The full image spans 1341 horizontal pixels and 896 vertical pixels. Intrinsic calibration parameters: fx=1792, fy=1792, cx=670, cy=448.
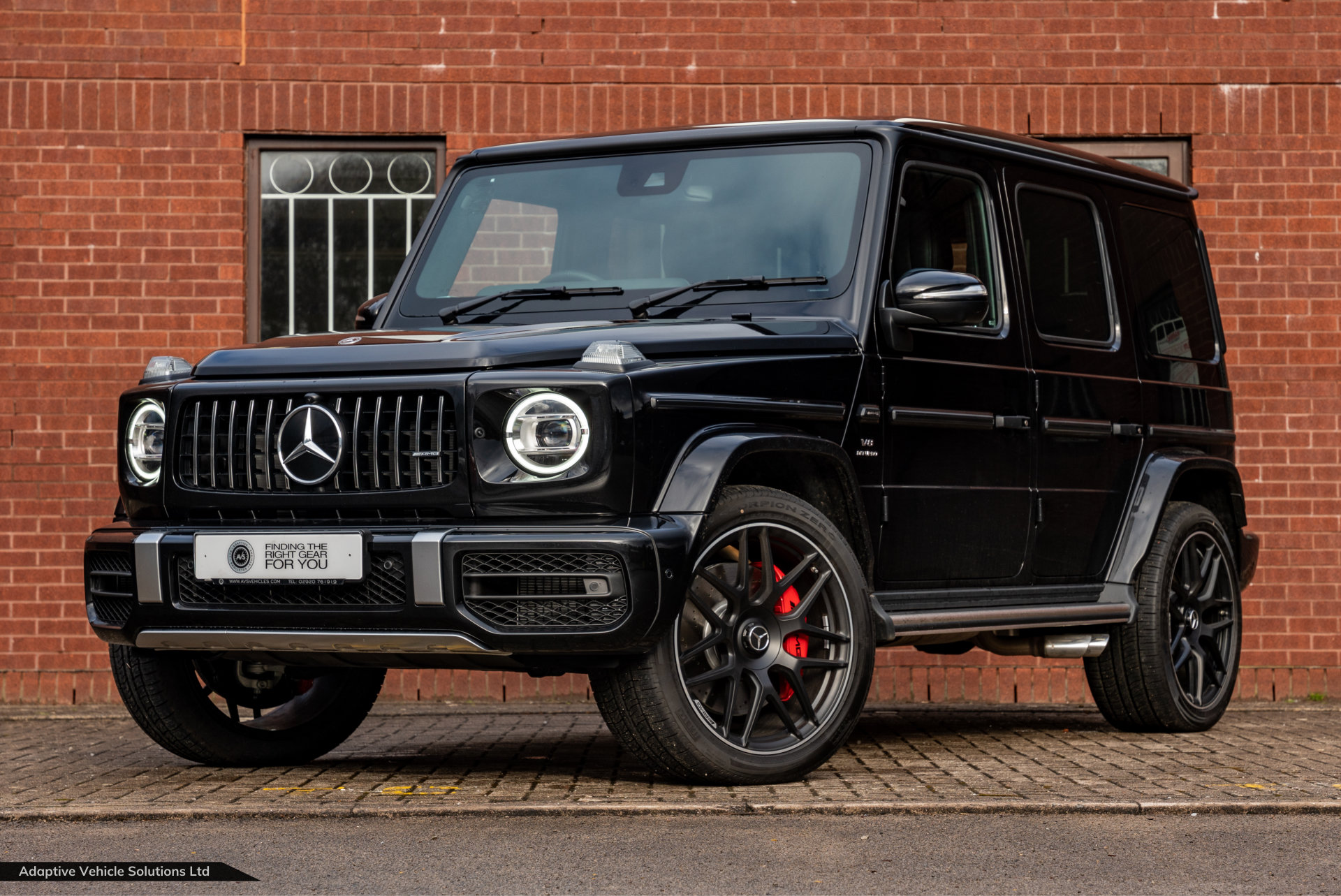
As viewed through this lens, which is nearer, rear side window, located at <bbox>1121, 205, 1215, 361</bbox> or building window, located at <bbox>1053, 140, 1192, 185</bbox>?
rear side window, located at <bbox>1121, 205, 1215, 361</bbox>

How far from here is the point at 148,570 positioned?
5.18 metres

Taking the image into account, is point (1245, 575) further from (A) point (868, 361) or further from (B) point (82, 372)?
(B) point (82, 372)

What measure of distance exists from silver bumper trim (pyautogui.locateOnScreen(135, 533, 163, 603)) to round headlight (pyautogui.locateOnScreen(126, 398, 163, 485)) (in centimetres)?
25

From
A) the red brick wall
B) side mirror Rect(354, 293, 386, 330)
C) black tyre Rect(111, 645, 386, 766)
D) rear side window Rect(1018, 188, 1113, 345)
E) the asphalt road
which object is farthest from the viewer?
the red brick wall

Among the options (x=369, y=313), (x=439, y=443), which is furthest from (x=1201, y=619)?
(x=439, y=443)

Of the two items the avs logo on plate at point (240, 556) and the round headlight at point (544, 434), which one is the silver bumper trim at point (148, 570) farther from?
the round headlight at point (544, 434)

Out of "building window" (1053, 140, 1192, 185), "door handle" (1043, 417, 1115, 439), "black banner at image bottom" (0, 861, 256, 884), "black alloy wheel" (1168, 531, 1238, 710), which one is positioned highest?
"building window" (1053, 140, 1192, 185)

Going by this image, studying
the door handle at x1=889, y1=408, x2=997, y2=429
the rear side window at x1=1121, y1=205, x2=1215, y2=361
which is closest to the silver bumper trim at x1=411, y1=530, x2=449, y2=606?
the door handle at x1=889, y1=408, x2=997, y2=429

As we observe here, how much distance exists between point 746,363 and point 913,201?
3.98 ft

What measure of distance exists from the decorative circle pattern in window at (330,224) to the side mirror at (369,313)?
3138 millimetres

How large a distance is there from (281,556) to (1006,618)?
2547 mm

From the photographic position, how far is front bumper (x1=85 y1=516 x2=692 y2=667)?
470cm

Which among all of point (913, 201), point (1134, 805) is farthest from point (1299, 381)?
point (1134, 805)

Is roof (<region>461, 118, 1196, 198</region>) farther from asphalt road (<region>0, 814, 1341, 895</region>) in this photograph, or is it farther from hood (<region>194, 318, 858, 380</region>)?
asphalt road (<region>0, 814, 1341, 895</region>)
